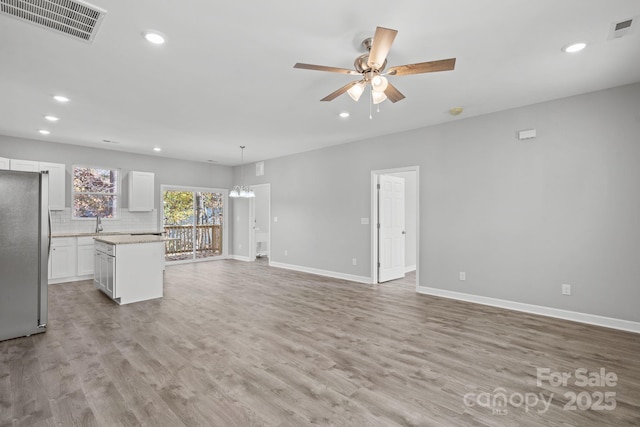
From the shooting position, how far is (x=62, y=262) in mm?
5891

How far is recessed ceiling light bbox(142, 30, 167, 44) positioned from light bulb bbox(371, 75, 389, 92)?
1800 millimetres

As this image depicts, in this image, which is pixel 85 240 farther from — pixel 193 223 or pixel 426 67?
pixel 426 67

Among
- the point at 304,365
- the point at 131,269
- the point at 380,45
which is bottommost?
the point at 304,365

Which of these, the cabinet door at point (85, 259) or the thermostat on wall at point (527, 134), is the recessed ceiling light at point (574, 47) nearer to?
the thermostat on wall at point (527, 134)

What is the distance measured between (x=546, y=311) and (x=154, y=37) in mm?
5369

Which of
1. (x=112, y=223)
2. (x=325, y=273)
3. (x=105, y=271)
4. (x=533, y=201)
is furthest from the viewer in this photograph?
(x=112, y=223)

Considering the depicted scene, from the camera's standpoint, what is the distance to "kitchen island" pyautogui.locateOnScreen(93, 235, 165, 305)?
4.56 metres

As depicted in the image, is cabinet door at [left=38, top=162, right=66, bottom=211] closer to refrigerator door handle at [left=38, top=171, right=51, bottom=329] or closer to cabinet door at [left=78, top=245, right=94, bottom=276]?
cabinet door at [left=78, top=245, right=94, bottom=276]

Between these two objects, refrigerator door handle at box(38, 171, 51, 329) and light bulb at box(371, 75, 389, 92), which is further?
refrigerator door handle at box(38, 171, 51, 329)

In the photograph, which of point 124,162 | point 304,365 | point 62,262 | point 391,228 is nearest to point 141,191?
point 124,162

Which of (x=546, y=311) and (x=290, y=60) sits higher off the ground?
(x=290, y=60)

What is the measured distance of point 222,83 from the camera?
3.49 metres

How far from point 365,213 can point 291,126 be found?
2.21m

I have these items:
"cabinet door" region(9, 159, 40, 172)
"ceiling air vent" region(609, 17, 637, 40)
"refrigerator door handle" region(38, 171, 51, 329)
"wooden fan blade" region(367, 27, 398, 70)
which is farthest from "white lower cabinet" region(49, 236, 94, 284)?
"ceiling air vent" region(609, 17, 637, 40)
